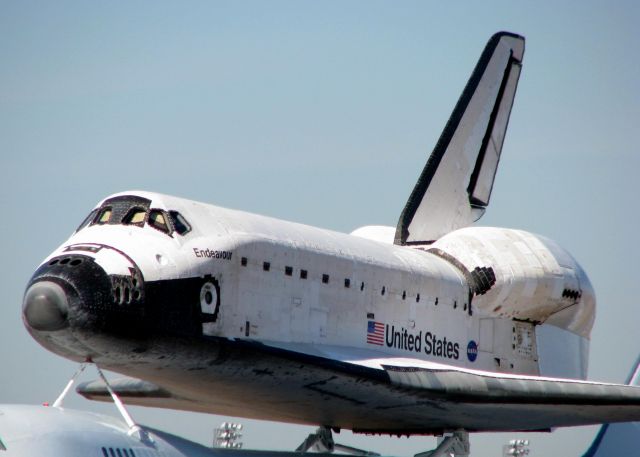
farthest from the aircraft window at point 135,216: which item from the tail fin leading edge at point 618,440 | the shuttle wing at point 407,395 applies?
the tail fin leading edge at point 618,440

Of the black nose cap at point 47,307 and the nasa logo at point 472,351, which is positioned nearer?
the black nose cap at point 47,307

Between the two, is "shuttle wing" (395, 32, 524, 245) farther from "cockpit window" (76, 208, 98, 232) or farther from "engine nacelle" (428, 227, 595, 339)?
"cockpit window" (76, 208, 98, 232)

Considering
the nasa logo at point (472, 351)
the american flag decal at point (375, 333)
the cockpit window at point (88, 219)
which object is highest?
the cockpit window at point (88, 219)

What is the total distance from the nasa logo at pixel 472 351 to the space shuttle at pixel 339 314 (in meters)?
0.02

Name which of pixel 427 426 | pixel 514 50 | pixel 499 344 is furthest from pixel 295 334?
pixel 514 50

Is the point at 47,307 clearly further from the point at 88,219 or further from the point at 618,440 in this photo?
the point at 618,440

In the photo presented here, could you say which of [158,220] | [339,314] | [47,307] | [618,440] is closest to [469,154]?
[618,440]

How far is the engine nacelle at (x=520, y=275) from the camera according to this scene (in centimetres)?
1595

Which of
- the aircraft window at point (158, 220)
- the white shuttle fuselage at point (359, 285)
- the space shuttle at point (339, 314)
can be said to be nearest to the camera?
the space shuttle at point (339, 314)

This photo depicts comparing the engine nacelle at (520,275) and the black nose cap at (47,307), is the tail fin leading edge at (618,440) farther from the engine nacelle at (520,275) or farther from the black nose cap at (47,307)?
the black nose cap at (47,307)

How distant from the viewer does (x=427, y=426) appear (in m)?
15.4

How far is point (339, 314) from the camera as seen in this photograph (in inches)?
545

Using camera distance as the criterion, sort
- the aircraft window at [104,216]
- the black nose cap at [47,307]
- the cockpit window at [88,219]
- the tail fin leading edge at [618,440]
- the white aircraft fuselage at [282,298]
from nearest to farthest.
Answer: the black nose cap at [47,307] → the white aircraft fuselage at [282,298] → the aircraft window at [104,216] → the cockpit window at [88,219] → the tail fin leading edge at [618,440]

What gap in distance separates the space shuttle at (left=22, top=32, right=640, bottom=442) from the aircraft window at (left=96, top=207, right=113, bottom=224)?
0.01 meters
